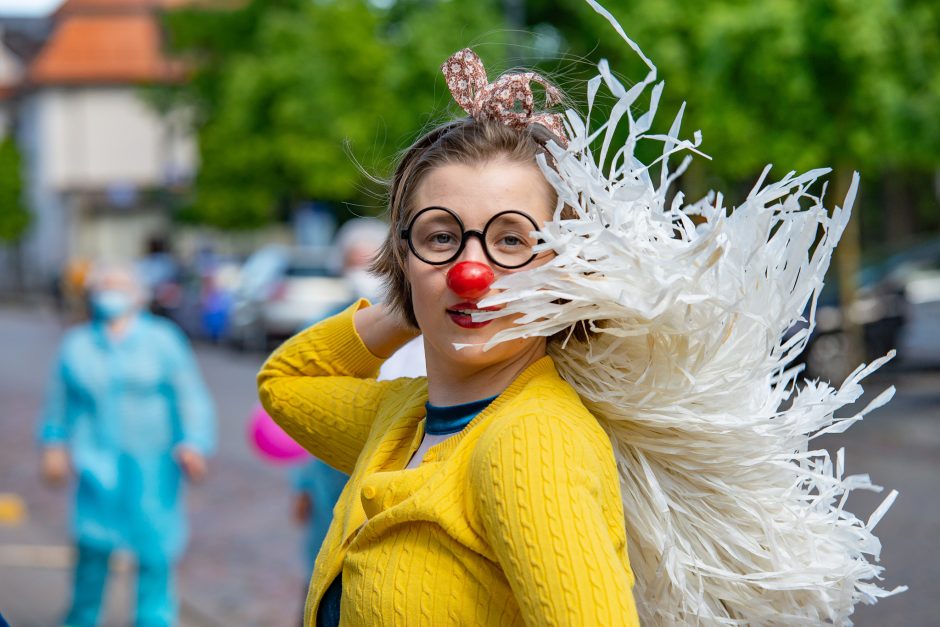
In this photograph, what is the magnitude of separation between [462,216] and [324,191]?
86.3ft

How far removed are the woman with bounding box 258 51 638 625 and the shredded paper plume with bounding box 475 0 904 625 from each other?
7 cm

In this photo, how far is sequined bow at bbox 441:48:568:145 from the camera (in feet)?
6.22

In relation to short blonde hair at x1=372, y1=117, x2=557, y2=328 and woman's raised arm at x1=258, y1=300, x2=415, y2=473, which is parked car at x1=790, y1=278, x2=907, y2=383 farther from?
short blonde hair at x1=372, y1=117, x2=557, y2=328

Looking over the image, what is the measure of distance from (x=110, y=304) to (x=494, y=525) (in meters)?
4.61

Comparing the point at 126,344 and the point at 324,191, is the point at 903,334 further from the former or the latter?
the point at 324,191

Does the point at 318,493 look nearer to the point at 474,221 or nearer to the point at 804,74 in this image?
the point at 474,221

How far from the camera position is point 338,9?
79.7ft

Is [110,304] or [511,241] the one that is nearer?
[511,241]

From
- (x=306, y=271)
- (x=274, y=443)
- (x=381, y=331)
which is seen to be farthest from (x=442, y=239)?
(x=306, y=271)

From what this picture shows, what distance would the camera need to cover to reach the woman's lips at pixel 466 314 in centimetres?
177

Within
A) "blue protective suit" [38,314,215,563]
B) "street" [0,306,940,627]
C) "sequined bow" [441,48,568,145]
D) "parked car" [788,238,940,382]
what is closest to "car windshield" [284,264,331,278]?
"street" [0,306,940,627]

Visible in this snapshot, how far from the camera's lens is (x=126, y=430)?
19.1 feet

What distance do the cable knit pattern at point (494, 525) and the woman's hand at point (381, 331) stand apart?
1.16ft

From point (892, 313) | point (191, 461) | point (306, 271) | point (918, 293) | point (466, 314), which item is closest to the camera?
point (466, 314)
